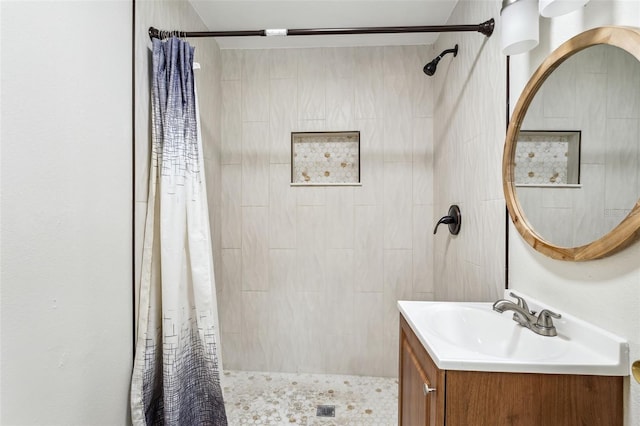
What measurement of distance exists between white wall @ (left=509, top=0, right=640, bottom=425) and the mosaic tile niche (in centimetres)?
22

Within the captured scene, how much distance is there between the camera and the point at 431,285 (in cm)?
237

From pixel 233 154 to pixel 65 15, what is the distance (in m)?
1.45

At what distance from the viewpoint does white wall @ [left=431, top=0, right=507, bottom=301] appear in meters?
1.41

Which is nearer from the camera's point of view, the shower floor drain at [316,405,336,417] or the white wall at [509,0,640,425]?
the white wall at [509,0,640,425]

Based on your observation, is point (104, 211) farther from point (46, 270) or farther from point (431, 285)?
point (431, 285)

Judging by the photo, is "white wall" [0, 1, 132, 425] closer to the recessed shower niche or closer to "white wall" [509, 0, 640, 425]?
the recessed shower niche

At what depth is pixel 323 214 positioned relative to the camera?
2404mm

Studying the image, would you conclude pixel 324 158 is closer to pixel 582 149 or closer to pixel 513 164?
pixel 513 164

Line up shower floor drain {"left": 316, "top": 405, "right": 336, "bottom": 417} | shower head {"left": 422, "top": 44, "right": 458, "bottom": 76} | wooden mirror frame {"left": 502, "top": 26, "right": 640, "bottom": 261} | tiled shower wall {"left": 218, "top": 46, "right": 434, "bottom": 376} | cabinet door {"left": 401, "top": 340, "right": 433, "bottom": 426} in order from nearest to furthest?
wooden mirror frame {"left": 502, "top": 26, "right": 640, "bottom": 261} → cabinet door {"left": 401, "top": 340, "right": 433, "bottom": 426} → shower head {"left": 422, "top": 44, "right": 458, "bottom": 76} → shower floor drain {"left": 316, "top": 405, "right": 336, "bottom": 417} → tiled shower wall {"left": 218, "top": 46, "right": 434, "bottom": 376}

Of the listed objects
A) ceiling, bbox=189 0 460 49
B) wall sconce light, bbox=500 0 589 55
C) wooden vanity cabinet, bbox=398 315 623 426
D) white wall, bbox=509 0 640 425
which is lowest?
wooden vanity cabinet, bbox=398 315 623 426

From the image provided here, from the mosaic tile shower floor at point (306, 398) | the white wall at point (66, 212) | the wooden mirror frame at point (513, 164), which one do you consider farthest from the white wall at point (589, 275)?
the white wall at point (66, 212)

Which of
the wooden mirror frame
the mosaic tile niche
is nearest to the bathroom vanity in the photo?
the wooden mirror frame

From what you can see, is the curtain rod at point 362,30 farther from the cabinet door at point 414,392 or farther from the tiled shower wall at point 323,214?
the cabinet door at point 414,392

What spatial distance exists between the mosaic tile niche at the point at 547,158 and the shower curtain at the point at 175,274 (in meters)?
1.39
